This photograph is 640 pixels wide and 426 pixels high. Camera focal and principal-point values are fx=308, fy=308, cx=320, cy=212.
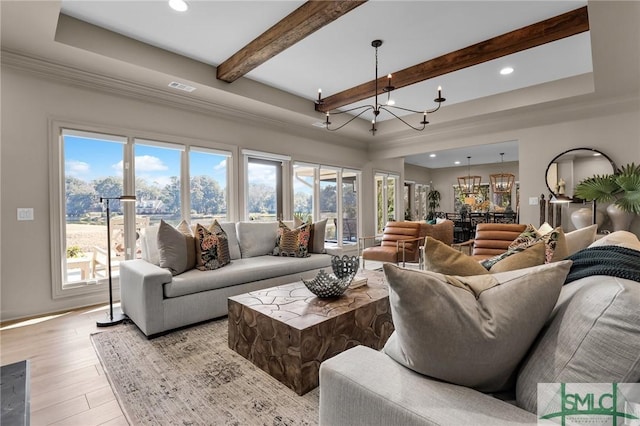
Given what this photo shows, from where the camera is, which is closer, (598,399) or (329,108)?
(598,399)

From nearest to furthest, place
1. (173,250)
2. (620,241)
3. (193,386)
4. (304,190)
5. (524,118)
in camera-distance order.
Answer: (620,241) → (193,386) → (173,250) → (524,118) → (304,190)

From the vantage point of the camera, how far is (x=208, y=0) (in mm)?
2684

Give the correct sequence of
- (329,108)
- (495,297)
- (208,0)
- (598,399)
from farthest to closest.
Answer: (329,108) → (208,0) → (495,297) → (598,399)

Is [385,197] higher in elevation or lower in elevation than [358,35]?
lower

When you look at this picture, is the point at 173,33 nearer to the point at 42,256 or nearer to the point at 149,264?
the point at 149,264

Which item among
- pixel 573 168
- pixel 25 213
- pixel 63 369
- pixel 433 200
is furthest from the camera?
pixel 433 200

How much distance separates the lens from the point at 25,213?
3.20 metres

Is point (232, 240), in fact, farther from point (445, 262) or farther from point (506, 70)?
point (506, 70)

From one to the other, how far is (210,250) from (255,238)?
899mm

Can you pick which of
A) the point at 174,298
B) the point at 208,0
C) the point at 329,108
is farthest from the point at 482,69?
the point at 174,298

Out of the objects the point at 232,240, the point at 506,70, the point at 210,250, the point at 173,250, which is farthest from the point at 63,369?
the point at 506,70

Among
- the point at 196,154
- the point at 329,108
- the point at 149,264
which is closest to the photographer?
the point at 149,264

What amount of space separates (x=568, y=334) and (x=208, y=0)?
3299 millimetres

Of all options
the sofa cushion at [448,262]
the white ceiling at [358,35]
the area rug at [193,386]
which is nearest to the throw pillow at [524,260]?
the sofa cushion at [448,262]
